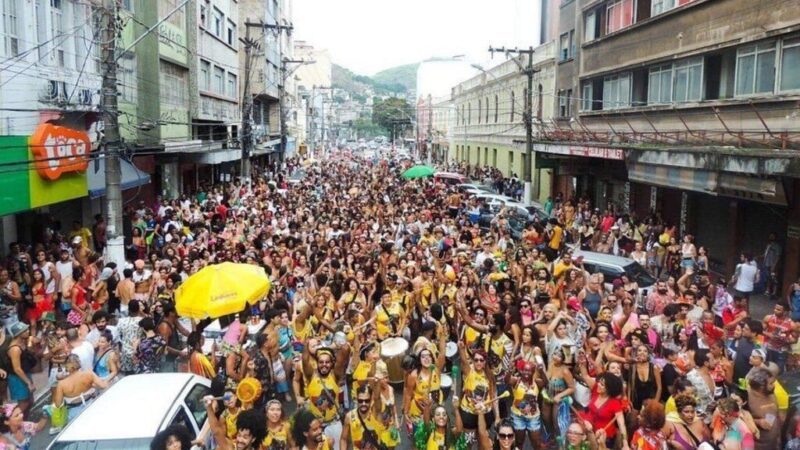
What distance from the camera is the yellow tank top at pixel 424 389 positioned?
7371mm

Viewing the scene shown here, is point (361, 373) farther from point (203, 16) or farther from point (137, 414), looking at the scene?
point (203, 16)

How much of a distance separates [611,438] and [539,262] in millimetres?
6781

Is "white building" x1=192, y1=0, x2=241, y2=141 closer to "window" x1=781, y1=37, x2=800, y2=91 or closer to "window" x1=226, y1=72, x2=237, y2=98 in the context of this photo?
"window" x1=226, y1=72, x2=237, y2=98

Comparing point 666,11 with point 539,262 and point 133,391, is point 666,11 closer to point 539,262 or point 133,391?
point 539,262

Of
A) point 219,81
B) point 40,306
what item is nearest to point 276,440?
point 40,306

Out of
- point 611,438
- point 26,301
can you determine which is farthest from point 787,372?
point 26,301

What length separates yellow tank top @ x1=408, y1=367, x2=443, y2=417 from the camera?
737cm

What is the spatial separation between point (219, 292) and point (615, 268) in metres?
8.13

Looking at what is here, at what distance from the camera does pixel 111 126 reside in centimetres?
1398

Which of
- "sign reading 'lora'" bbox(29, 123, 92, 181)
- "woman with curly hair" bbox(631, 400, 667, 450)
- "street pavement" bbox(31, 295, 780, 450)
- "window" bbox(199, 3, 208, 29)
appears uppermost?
"window" bbox(199, 3, 208, 29)

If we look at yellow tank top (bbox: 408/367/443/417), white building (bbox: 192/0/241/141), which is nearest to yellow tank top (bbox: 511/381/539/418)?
yellow tank top (bbox: 408/367/443/417)

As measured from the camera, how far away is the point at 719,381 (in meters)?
7.94

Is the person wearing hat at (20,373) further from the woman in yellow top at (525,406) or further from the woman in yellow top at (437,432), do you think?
the woman in yellow top at (525,406)

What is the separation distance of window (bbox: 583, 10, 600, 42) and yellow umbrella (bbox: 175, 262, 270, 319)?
→ 23747 mm
